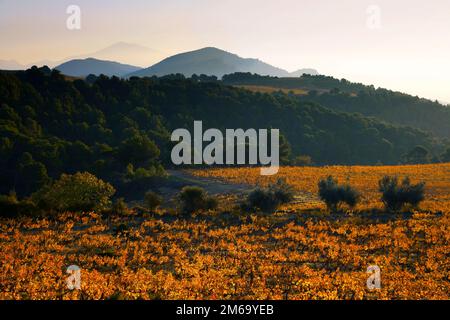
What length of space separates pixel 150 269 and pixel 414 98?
624 feet

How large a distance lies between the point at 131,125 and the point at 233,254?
72.4 metres

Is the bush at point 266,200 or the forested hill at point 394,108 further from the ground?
the forested hill at point 394,108

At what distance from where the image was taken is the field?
1958 cm

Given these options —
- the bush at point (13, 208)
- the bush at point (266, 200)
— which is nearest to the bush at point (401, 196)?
the bush at point (266, 200)

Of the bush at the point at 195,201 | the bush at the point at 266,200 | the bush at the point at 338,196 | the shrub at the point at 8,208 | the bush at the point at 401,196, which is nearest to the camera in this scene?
the shrub at the point at 8,208

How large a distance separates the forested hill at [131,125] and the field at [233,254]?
100ft

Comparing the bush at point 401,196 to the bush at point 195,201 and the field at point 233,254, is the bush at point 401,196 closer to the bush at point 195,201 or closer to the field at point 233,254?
the field at point 233,254

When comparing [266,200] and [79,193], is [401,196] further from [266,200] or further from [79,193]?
[79,193]

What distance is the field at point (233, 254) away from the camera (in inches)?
771

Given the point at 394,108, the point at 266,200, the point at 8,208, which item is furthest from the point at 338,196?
the point at 394,108

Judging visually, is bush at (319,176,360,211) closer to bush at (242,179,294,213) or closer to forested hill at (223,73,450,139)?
bush at (242,179,294,213)

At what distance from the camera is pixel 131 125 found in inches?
3762

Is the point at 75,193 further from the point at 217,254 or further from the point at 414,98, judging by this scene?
the point at 414,98
